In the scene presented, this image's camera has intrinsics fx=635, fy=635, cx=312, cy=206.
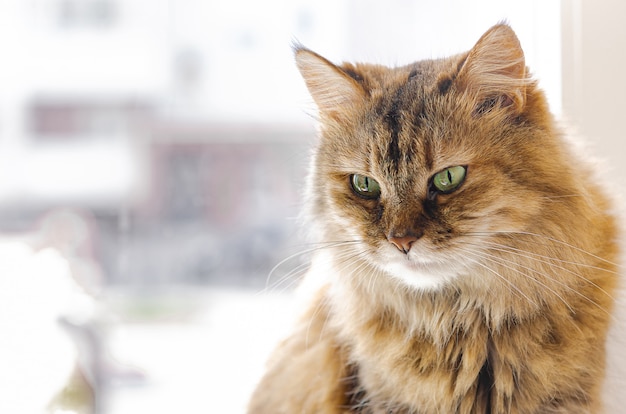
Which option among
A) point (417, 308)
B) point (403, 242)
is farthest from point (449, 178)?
point (417, 308)

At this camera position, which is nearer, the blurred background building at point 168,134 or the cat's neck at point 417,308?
A: the cat's neck at point 417,308

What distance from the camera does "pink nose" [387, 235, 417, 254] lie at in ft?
3.11

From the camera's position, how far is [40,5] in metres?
1.62

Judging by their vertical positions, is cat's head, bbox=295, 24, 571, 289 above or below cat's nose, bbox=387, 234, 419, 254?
above

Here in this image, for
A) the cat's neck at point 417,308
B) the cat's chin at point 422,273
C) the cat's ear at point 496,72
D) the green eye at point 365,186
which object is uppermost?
the cat's ear at point 496,72

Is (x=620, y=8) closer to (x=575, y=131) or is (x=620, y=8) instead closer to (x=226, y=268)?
(x=575, y=131)

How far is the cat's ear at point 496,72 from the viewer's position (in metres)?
0.93

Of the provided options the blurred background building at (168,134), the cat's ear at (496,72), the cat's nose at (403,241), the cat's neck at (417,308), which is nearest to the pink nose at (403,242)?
the cat's nose at (403,241)

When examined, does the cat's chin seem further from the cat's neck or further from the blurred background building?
the blurred background building

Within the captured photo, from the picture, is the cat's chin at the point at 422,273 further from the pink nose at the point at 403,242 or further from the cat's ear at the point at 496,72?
the cat's ear at the point at 496,72

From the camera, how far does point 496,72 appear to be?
98cm

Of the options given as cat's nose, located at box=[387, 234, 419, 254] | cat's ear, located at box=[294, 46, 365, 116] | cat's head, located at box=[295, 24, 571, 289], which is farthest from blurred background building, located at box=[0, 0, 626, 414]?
cat's nose, located at box=[387, 234, 419, 254]

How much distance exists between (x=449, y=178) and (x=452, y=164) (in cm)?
2

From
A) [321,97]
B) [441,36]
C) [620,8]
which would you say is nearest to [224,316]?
[321,97]
